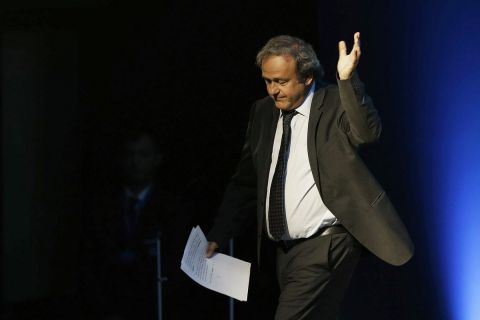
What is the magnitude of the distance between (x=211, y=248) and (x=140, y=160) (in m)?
0.77

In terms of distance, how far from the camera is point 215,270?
3842mm

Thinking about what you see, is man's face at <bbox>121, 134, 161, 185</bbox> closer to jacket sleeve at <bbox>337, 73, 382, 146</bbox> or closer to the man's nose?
the man's nose

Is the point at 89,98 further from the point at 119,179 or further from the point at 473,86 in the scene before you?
the point at 473,86

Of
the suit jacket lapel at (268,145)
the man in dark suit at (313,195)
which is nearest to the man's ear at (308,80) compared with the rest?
the man in dark suit at (313,195)

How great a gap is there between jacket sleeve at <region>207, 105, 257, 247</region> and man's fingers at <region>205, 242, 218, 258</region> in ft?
0.19

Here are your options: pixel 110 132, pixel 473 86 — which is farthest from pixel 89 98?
pixel 473 86

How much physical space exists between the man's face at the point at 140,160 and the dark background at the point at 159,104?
8 centimetres

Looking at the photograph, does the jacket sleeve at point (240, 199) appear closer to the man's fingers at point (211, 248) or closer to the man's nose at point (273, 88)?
the man's fingers at point (211, 248)

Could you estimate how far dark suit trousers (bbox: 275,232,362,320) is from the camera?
11.7 ft

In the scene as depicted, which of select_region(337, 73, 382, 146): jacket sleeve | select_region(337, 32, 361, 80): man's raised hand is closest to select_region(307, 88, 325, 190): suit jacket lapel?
select_region(337, 73, 382, 146): jacket sleeve

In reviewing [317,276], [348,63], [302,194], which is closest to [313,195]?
[302,194]

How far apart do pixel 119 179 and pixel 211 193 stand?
0.51 metres

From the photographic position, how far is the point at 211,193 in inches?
183

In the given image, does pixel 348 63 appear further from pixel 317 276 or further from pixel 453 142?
pixel 453 142
